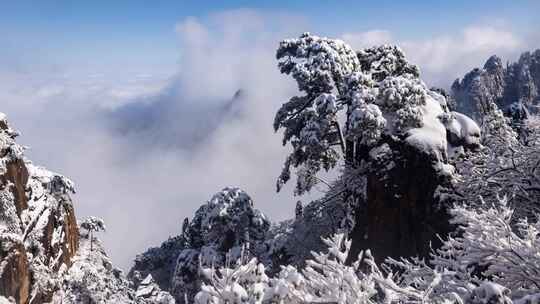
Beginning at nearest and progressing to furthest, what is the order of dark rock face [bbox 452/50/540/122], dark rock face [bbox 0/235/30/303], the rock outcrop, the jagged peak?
dark rock face [bbox 0/235/30/303] < the rock outcrop < dark rock face [bbox 452/50/540/122] < the jagged peak

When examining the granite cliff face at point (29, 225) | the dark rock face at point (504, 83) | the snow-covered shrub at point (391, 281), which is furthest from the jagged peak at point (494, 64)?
the snow-covered shrub at point (391, 281)

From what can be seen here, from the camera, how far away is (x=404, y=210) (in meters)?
15.4

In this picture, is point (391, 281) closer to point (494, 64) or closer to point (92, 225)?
point (92, 225)

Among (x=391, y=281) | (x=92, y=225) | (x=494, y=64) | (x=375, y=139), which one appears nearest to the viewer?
(x=391, y=281)

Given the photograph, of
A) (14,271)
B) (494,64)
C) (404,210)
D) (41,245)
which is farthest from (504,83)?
(14,271)

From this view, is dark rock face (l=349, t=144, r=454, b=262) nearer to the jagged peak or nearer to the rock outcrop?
the rock outcrop

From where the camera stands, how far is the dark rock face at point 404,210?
14.9 metres

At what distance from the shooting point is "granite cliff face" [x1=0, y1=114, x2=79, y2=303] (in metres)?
14.1

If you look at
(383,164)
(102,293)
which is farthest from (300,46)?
(102,293)

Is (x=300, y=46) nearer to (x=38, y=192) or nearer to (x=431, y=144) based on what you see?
(x=431, y=144)

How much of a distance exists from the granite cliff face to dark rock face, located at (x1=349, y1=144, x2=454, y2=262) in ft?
33.5

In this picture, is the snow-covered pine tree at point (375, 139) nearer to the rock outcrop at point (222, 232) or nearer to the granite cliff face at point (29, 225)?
the rock outcrop at point (222, 232)

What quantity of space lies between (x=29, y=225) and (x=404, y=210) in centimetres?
1179

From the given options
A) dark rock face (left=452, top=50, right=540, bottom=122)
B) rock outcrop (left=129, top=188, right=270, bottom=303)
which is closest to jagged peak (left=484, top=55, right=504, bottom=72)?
dark rock face (left=452, top=50, right=540, bottom=122)
